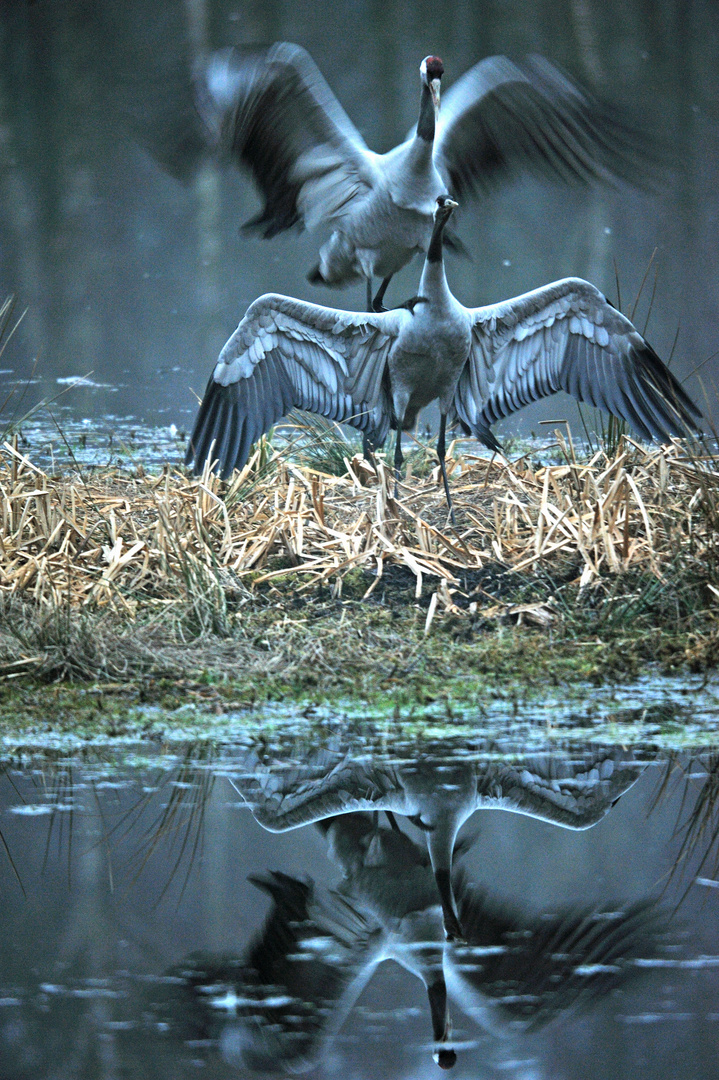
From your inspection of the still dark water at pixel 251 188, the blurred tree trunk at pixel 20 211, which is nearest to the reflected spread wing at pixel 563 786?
the blurred tree trunk at pixel 20 211

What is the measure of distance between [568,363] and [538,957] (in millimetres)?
3034

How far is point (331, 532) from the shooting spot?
14.7 feet

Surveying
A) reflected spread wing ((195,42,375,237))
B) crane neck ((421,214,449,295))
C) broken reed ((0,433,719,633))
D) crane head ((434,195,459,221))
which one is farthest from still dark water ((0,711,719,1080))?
reflected spread wing ((195,42,375,237))

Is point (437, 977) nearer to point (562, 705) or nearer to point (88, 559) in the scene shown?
point (562, 705)

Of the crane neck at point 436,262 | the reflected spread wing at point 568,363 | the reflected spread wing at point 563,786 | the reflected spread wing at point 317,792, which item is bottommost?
the reflected spread wing at point 563,786

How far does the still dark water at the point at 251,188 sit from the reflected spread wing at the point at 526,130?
3975mm

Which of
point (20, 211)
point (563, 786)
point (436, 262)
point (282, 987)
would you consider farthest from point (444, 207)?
point (20, 211)

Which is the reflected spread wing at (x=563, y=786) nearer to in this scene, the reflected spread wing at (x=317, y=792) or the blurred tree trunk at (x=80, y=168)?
the reflected spread wing at (x=317, y=792)

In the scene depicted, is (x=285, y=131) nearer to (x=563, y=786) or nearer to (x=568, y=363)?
(x=568, y=363)

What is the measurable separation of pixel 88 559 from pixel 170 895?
82.4 inches

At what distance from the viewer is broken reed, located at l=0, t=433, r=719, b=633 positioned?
4.05 metres

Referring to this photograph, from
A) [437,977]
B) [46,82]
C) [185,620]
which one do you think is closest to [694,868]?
[437,977]

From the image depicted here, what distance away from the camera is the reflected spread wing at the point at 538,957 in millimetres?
2055

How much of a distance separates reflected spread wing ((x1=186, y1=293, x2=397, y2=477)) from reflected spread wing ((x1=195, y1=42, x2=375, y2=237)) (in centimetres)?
88
